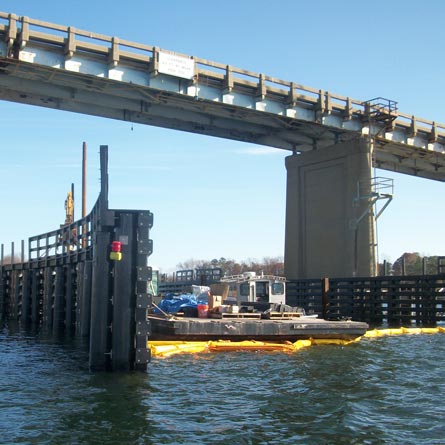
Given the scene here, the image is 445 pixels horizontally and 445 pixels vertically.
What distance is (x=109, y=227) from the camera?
1308 centimetres

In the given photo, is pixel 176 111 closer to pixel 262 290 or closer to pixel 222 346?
pixel 262 290

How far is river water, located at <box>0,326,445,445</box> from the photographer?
880 cm

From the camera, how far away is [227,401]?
35.7 feet

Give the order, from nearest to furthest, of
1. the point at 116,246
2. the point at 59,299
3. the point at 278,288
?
the point at 116,246, the point at 278,288, the point at 59,299

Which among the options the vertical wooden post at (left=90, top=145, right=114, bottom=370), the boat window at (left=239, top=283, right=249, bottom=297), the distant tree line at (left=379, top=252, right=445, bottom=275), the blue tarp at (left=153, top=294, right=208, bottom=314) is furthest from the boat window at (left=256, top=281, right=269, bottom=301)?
the distant tree line at (left=379, top=252, right=445, bottom=275)

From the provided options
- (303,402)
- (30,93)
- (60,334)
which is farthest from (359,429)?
(30,93)

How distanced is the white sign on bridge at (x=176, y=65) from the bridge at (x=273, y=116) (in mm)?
59

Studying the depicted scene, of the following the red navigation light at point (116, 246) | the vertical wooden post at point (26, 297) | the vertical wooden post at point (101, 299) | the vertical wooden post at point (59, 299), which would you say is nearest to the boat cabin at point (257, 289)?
the vertical wooden post at point (59, 299)

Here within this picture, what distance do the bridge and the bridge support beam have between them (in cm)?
7

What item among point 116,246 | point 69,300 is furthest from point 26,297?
point 116,246

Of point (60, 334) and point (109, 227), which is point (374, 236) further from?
point (109, 227)

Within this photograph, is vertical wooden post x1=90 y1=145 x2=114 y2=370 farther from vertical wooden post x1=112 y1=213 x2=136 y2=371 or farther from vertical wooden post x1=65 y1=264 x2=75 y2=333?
vertical wooden post x1=65 y1=264 x2=75 y2=333

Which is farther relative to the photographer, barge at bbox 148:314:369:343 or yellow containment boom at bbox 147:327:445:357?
barge at bbox 148:314:369:343

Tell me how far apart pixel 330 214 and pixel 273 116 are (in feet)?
30.1
